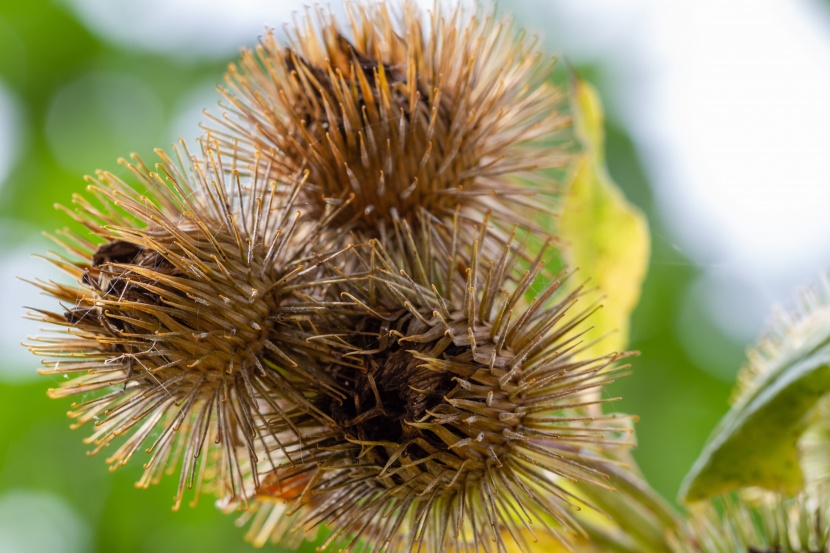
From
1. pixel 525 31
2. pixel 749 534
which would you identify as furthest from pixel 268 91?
pixel 749 534

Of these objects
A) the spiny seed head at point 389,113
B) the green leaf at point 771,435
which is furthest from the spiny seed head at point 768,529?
the spiny seed head at point 389,113

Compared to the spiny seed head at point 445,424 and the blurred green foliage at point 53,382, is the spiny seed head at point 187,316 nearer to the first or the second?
the spiny seed head at point 445,424

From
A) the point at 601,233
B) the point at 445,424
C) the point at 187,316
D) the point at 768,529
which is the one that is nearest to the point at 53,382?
the point at 187,316

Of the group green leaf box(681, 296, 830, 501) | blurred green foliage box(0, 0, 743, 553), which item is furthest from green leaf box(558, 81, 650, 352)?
blurred green foliage box(0, 0, 743, 553)

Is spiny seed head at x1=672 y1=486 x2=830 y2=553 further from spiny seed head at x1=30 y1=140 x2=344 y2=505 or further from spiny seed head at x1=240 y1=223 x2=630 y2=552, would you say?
spiny seed head at x1=30 y1=140 x2=344 y2=505

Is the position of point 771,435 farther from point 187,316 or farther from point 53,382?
point 53,382

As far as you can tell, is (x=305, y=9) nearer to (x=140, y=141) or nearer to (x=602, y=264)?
(x=602, y=264)

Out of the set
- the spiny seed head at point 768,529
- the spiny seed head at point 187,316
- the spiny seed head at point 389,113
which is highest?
the spiny seed head at point 389,113
